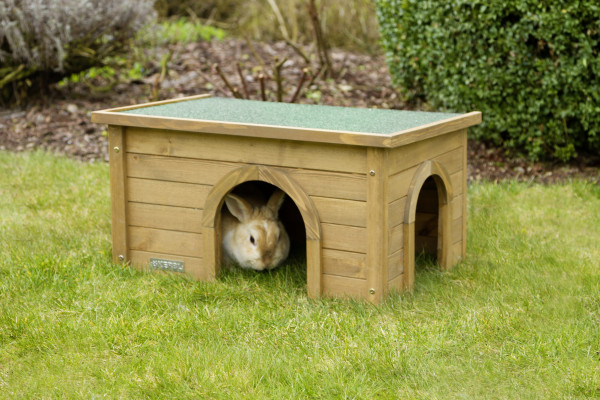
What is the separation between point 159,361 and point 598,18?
13.1 ft

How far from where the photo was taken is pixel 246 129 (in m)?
3.90

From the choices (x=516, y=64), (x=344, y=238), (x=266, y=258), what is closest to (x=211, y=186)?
(x=266, y=258)

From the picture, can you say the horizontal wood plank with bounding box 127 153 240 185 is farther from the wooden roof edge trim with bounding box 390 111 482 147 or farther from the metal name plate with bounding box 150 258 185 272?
the wooden roof edge trim with bounding box 390 111 482 147

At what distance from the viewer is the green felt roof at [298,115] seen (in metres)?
3.97

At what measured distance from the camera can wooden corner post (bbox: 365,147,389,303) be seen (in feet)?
12.0

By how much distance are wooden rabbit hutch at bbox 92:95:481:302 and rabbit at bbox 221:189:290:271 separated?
0.56 feet

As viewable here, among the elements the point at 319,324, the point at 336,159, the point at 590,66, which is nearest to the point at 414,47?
the point at 590,66

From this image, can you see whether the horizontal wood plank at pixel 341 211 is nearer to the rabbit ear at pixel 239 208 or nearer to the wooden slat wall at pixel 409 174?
the wooden slat wall at pixel 409 174

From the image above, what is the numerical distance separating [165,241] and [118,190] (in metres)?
0.37

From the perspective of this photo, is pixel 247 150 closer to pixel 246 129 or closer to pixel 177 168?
pixel 246 129

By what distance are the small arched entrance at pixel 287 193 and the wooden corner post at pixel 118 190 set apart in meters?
0.49

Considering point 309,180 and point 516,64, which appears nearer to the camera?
point 309,180

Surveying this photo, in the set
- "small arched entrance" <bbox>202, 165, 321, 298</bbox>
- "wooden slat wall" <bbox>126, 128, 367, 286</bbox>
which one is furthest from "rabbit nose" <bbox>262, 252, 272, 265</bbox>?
"wooden slat wall" <bbox>126, 128, 367, 286</bbox>

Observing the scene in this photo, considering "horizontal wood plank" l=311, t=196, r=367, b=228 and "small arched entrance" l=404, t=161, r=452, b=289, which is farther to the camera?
"small arched entrance" l=404, t=161, r=452, b=289
